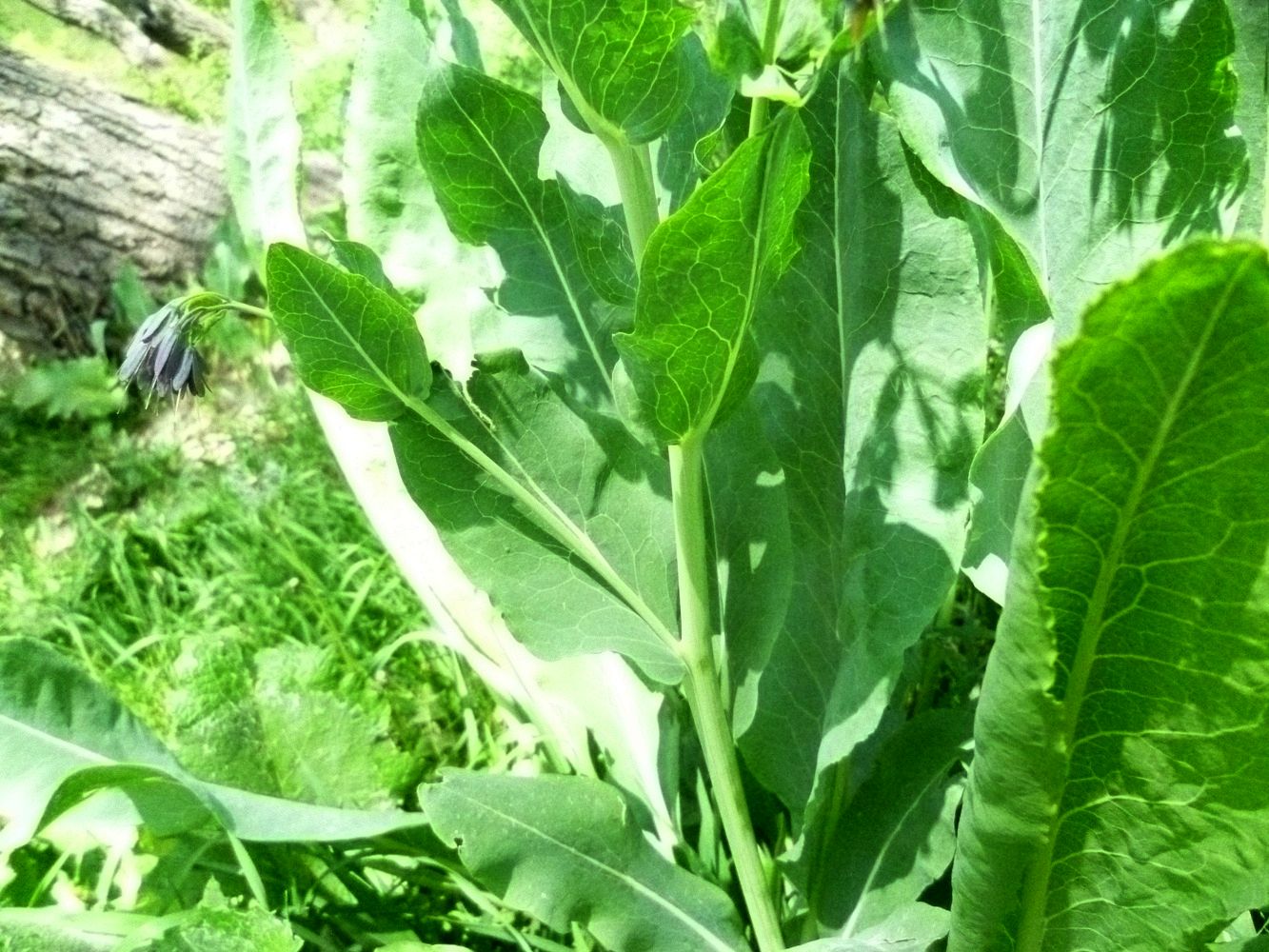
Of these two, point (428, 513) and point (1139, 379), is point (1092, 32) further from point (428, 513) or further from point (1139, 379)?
point (428, 513)

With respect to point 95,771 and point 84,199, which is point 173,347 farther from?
point 84,199

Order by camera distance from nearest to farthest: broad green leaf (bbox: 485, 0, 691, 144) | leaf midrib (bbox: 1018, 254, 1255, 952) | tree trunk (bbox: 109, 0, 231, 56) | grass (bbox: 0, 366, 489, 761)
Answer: leaf midrib (bbox: 1018, 254, 1255, 952)
broad green leaf (bbox: 485, 0, 691, 144)
grass (bbox: 0, 366, 489, 761)
tree trunk (bbox: 109, 0, 231, 56)

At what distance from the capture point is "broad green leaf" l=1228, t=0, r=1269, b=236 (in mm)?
567

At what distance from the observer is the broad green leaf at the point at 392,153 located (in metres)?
0.72

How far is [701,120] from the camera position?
1.95 ft

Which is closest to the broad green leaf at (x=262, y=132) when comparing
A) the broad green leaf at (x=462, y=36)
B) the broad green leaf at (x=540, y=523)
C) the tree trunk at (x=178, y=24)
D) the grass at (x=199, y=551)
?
the broad green leaf at (x=462, y=36)

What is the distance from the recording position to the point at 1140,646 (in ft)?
1.26

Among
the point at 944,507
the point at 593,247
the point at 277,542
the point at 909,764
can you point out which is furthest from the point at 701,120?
the point at 277,542

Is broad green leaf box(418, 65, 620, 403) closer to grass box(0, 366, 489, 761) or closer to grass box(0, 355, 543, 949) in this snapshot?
grass box(0, 355, 543, 949)

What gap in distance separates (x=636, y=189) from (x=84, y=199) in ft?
4.00

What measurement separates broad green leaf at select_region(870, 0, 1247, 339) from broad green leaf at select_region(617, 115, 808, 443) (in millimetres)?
125

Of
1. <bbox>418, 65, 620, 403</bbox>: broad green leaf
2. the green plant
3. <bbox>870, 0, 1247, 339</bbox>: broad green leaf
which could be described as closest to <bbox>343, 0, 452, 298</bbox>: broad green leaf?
the green plant

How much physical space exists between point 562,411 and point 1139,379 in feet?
1.14

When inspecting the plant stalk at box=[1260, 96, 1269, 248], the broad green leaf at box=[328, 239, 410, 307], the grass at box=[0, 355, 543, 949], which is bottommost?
the grass at box=[0, 355, 543, 949]
